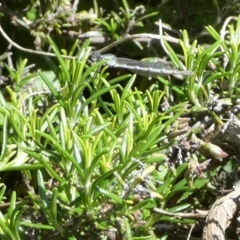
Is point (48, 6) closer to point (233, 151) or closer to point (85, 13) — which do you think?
point (85, 13)

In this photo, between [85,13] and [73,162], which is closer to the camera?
[73,162]

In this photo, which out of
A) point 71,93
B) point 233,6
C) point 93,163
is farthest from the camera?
point 233,6

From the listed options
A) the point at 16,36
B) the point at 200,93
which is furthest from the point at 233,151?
the point at 16,36

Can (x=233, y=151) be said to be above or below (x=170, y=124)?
below

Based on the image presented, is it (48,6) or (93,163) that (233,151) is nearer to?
(93,163)

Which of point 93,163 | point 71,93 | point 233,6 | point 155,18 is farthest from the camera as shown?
point 155,18

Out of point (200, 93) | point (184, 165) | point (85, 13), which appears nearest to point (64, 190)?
point (184, 165)

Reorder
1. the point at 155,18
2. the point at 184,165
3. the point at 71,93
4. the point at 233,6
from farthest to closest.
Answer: the point at 155,18 < the point at 233,6 < the point at 71,93 < the point at 184,165

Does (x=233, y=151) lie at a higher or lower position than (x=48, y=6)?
lower

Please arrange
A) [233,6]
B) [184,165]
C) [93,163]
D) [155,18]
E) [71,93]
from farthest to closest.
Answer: [155,18]
[233,6]
[71,93]
[184,165]
[93,163]
